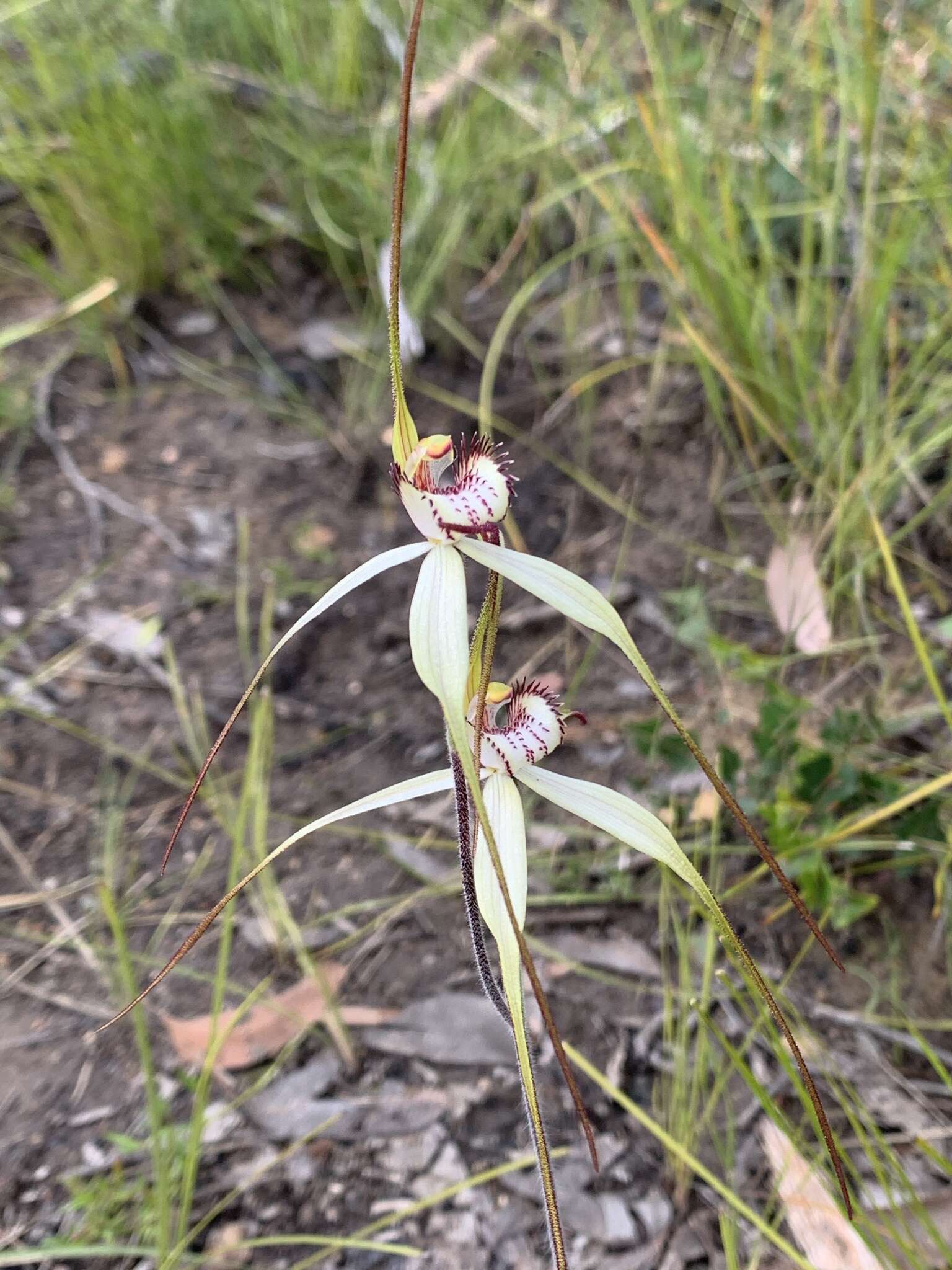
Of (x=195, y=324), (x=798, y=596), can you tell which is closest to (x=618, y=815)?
(x=798, y=596)

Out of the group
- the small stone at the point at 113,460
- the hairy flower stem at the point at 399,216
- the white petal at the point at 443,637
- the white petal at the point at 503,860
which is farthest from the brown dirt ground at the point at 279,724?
the hairy flower stem at the point at 399,216

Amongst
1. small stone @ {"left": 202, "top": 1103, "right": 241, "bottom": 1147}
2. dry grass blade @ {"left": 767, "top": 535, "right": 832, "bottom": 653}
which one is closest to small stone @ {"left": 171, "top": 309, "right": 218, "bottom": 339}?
dry grass blade @ {"left": 767, "top": 535, "right": 832, "bottom": 653}

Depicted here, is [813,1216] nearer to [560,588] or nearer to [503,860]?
[503,860]

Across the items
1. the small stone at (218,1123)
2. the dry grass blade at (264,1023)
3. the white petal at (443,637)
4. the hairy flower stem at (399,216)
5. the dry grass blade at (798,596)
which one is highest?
the dry grass blade at (798,596)

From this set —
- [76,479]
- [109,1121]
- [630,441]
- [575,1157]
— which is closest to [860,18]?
→ [630,441]

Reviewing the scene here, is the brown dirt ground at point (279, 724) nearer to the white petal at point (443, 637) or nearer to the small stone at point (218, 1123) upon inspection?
the small stone at point (218, 1123)

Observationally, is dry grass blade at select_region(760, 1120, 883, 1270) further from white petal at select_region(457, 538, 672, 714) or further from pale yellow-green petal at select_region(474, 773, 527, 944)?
white petal at select_region(457, 538, 672, 714)
